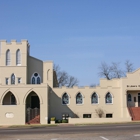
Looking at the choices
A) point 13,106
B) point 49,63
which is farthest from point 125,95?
point 13,106

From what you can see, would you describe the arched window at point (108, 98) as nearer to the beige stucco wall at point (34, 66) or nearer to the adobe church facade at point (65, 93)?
the adobe church facade at point (65, 93)

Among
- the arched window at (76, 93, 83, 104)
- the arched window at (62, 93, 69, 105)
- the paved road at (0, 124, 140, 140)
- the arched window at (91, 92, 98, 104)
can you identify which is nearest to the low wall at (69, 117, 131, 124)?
the arched window at (91, 92, 98, 104)

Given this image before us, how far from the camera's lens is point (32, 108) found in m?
50.6

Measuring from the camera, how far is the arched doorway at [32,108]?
46606 mm

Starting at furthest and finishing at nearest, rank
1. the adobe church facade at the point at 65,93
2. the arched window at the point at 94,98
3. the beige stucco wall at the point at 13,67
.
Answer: the arched window at the point at 94,98, the beige stucco wall at the point at 13,67, the adobe church facade at the point at 65,93

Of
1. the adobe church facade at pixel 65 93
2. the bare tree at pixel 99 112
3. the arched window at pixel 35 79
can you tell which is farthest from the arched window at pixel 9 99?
the bare tree at pixel 99 112

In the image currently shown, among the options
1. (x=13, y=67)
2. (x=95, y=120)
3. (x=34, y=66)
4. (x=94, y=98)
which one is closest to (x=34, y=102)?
(x=34, y=66)

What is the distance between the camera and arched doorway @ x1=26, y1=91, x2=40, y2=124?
46.6m

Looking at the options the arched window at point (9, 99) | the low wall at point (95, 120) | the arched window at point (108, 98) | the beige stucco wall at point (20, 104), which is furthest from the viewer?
the arched window at point (108, 98)

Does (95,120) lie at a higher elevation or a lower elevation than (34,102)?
lower

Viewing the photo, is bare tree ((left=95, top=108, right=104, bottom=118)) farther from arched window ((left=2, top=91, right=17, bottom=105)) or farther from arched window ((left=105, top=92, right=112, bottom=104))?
arched window ((left=2, top=91, right=17, bottom=105))

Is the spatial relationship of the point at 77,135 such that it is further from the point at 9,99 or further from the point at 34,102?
the point at 9,99

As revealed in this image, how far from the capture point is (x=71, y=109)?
51594mm

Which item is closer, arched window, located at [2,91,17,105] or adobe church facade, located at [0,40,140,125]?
arched window, located at [2,91,17,105]
